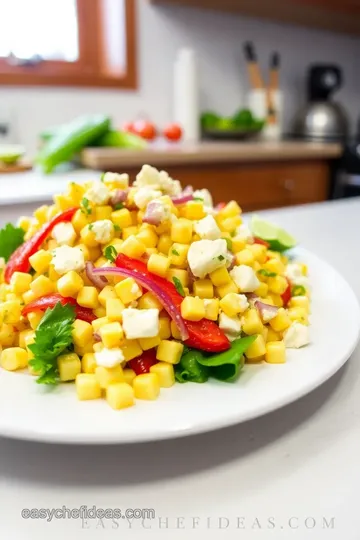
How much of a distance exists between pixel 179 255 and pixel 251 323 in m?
0.13

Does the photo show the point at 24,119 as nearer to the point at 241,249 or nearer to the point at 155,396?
the point at 241,249

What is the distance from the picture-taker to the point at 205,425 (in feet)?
1.72

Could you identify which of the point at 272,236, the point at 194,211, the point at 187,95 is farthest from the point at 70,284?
the point at 187,95

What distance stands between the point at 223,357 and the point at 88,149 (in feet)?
6.35

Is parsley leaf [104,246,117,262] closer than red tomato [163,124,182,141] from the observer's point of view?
Yes

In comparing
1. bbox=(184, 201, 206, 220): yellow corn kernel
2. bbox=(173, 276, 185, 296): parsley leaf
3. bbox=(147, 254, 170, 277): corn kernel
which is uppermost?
bbox=(184, 201, 206, 220): yellow corn kernel

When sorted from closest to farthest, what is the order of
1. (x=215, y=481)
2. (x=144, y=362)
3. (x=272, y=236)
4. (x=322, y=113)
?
(x=215, y=481) < (x=144, y=362) < (x=272, y=236) < (x=322, y=113)

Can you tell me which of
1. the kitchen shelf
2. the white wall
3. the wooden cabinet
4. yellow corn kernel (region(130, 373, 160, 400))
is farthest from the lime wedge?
the kitchen shelf

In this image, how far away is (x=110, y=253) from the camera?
73 centimetres

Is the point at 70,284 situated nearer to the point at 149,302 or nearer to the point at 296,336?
the point at 149,302

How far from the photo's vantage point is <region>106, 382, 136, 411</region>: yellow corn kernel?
22.2 inches

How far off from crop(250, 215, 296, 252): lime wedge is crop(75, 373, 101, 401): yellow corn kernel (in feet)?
1.73

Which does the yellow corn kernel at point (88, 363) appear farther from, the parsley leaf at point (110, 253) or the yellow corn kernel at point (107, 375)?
the parsley leaf at point (110, 253)

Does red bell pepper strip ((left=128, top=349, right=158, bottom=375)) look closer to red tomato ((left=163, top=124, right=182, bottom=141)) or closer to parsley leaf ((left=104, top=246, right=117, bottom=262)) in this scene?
parsley leaf ((left=104, top=246, right=117, bottom=262))
